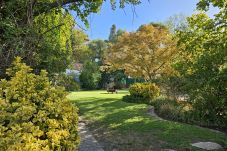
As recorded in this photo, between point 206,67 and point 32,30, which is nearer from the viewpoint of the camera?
point 32,30

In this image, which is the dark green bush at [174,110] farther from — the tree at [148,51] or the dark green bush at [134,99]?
the tree at [148,51]

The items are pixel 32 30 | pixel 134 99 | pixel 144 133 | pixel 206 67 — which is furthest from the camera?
pixel 134 99

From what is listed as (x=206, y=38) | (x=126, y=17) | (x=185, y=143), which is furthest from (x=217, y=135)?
(x=126, y=17)

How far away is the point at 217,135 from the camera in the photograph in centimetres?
1102

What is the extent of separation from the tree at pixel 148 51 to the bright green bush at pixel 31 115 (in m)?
19.2

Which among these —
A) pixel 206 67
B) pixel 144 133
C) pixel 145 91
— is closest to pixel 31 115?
pixel 206 67

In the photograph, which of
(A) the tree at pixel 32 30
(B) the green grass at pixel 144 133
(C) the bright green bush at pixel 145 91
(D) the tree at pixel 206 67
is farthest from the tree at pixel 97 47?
(A) the tree at pixel 32 30

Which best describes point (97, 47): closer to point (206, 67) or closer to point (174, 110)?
point (174, 110)

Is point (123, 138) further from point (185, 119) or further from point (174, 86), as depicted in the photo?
point (174, 86)

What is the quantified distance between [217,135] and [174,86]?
8.71 metres

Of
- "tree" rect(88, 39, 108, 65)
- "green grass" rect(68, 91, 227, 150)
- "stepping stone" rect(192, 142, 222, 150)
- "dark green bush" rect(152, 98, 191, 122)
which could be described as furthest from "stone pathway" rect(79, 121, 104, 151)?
"tree" rect(88, 39, 108, 65)

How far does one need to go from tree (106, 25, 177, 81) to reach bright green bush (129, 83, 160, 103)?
2.67 metres

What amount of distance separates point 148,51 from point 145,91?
12.4ft

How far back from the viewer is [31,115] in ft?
12.6
